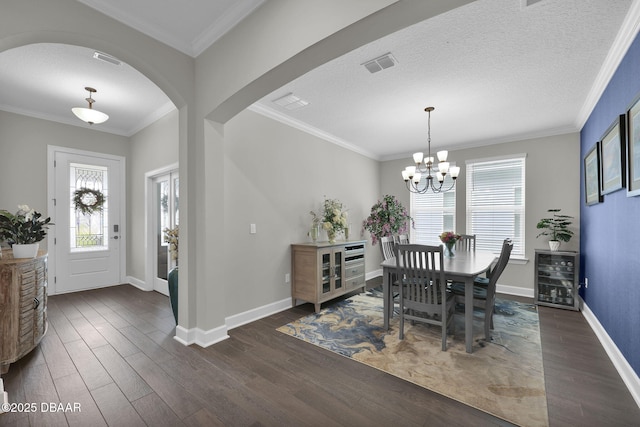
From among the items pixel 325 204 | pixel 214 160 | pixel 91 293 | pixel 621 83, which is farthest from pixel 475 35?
pixel 91 293

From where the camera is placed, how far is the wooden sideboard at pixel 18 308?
2.27 meters

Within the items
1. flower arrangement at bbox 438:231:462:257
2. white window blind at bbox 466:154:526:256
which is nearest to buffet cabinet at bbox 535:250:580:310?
white window blind at bbox 466:154:526:256

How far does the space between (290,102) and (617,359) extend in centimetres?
414

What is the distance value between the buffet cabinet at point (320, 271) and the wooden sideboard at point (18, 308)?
269 centimetres

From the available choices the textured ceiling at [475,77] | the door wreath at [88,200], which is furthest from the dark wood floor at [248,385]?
the textured ceiling at [475,77]

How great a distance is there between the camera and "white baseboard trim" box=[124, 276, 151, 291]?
4805mm

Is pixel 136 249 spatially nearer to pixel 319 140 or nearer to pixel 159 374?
pixel 159 374

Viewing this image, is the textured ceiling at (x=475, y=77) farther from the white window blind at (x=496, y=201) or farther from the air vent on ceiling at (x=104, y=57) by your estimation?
the air vent on ceiling at (x=104, y=57)

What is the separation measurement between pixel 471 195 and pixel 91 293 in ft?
22.6

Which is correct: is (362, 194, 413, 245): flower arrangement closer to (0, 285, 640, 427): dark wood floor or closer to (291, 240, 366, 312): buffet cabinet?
(291, 240, 366, 312): buffet cabinet

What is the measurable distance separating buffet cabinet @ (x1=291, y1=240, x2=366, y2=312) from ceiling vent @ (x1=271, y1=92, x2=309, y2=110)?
1.88 meters

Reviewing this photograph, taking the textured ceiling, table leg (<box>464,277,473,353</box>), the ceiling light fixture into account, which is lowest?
table leg (<box>464,277,473,353</box>)

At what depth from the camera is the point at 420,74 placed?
285cm

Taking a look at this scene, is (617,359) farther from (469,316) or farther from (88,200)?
(88,200)
